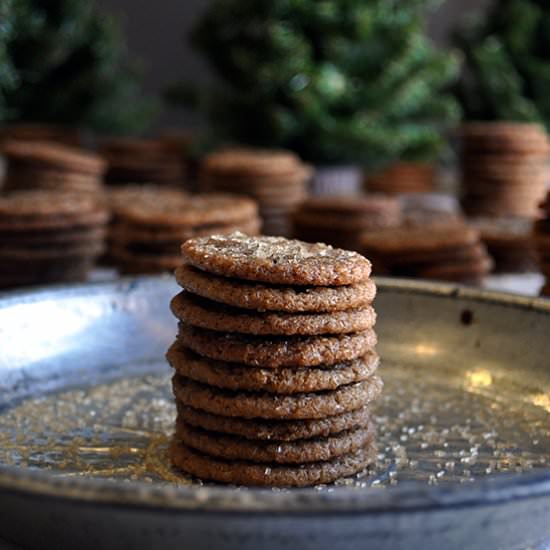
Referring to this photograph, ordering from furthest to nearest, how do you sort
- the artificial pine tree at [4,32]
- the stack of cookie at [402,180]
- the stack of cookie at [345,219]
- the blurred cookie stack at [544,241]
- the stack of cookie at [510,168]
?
the stack of cookie at [402,180], the stack of cookie at [510,168], the artificial pine tree at [4,32], the stack of cookie at [345,219], the blurred cookie stack at [544,241]

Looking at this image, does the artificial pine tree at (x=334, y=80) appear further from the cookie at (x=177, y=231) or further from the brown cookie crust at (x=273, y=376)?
the brown cookie crust at (x=273, y=376)

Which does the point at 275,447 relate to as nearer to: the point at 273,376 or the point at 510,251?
the point at 273,376

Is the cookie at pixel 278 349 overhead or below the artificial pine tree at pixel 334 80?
below

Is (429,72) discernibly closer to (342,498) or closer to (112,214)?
(112,214)

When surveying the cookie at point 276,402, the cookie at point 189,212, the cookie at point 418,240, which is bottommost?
the cookie at point 276,402

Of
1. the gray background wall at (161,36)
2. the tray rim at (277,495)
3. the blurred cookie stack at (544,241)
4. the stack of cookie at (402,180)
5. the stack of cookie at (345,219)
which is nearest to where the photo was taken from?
the tray rim at (277,495)

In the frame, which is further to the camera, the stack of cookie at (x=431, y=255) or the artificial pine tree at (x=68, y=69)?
the artificial pine tree at (x=68, y=69)

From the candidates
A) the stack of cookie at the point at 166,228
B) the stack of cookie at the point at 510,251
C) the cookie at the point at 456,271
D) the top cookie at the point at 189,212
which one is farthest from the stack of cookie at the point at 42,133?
the cookie at the point at 456,271
